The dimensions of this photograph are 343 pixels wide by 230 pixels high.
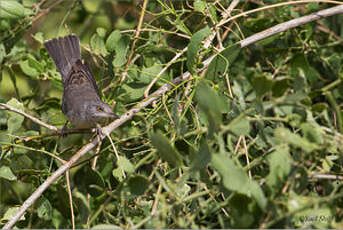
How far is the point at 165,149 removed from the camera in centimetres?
190

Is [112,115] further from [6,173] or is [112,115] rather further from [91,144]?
[6,173]

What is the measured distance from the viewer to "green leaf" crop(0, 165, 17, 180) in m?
3.16

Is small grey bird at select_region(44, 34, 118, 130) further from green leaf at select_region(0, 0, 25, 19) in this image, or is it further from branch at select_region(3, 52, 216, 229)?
green leaf at select_region(0, 0, 25, 19)

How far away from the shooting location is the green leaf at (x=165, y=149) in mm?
1875

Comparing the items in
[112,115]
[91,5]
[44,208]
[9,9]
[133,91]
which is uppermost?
[9,9]

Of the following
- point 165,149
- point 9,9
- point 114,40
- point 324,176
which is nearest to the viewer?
point 165,149

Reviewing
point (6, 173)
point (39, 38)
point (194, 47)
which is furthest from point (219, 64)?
point (39, 38)

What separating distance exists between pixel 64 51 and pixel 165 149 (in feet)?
10.5

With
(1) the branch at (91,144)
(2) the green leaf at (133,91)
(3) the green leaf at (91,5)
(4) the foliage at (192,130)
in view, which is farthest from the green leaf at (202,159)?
(3) the green leaf at (91,5)

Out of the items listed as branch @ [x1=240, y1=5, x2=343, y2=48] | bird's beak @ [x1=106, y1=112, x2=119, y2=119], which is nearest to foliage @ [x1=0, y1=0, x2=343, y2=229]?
bird's beak @ [x1=106, y1=112, x2=119, y2=119]

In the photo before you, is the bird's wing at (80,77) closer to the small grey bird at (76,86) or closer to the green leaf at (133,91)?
the small grey bird at (76,86)

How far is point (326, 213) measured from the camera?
1826 millimetres

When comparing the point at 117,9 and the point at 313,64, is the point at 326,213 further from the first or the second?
the point at 117,9

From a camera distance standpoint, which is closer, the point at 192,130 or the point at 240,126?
the point at 240,126
